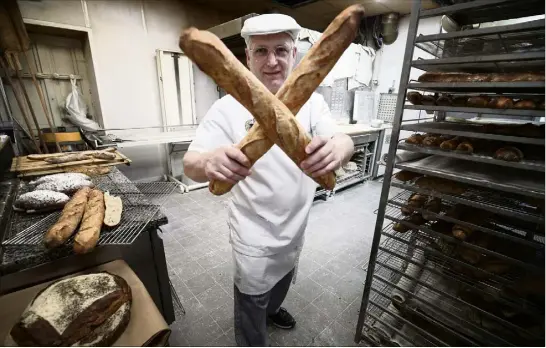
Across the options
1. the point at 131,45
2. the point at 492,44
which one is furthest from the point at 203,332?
the point at 131,45

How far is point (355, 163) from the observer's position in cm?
424

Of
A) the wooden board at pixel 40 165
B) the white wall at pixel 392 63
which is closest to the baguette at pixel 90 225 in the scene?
the wooden board at pixel 40 165

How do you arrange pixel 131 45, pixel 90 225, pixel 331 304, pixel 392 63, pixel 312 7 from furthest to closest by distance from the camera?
pixel 392 63 → pixel 312 7 → pixel 131 45 → pixel 331 304 → pixel 90 225

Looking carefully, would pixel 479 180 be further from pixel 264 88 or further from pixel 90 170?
pixel 90 170

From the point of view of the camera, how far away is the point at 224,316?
165cm

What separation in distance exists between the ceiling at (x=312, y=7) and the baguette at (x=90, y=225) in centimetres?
385

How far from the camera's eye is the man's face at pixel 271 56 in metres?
1.02

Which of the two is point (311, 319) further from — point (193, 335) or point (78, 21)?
point (78, 21)

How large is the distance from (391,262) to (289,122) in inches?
71.2

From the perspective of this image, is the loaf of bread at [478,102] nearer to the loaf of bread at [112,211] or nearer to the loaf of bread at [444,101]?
the loaf of bread at [444,101]

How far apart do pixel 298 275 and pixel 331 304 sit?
37 cm

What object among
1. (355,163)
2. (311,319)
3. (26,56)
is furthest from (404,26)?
(26,56)

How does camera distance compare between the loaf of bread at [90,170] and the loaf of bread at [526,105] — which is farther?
the loaf of bread at [90,170]

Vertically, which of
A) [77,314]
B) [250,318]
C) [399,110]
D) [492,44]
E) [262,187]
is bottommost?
[250,318]
